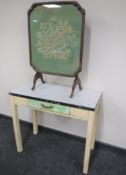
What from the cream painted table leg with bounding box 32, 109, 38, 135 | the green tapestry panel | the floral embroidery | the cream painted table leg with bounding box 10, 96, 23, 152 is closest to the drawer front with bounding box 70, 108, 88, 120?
the green tapestry panel

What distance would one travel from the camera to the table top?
1.39 m

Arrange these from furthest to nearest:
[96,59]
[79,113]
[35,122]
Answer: [35,122] → [96,59] → [79,113]

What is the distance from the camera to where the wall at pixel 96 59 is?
1.51 metres

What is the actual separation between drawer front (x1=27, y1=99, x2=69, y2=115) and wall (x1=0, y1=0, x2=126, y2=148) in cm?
47

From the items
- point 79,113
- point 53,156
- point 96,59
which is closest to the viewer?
point 79,113

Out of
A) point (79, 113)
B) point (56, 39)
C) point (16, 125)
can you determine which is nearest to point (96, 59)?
point (56, 39)

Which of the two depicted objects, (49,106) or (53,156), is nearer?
(49,106)

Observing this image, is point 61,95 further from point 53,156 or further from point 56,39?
point 53,156

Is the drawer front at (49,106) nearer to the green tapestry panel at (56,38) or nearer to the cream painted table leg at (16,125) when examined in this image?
the cream painted table leg at (16,125)

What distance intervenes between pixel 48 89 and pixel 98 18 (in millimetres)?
813

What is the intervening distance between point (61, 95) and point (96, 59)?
0.50m

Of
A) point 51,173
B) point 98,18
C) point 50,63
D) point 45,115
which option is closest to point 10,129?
point 45,115

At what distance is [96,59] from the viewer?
5.41 feet

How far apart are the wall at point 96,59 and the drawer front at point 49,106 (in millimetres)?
471
